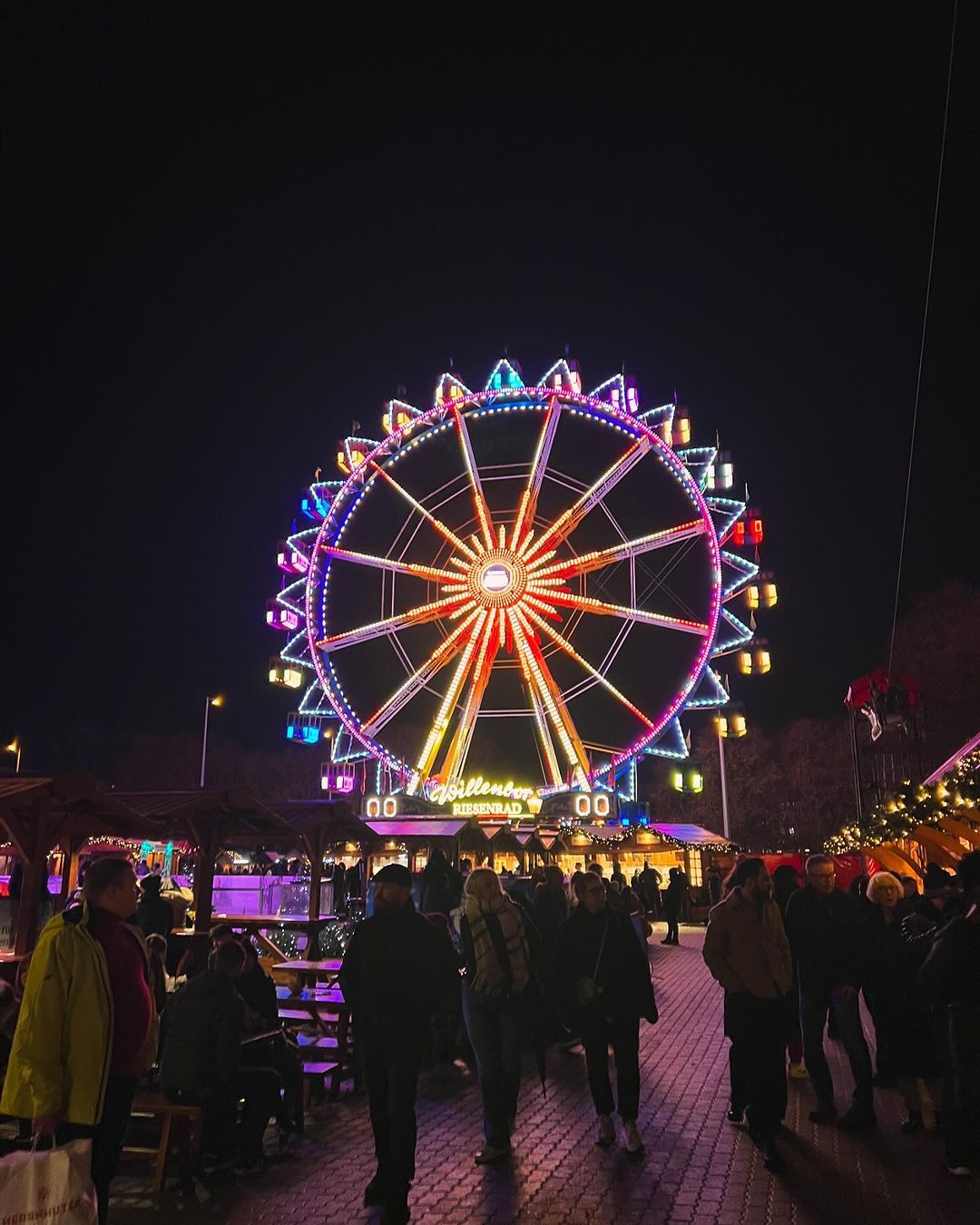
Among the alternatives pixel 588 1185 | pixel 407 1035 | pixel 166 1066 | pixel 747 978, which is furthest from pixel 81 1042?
pixel 747 978

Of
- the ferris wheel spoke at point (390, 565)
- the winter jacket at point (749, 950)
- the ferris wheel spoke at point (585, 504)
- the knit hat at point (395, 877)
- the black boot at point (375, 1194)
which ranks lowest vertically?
the black boot at point (375, 1194)

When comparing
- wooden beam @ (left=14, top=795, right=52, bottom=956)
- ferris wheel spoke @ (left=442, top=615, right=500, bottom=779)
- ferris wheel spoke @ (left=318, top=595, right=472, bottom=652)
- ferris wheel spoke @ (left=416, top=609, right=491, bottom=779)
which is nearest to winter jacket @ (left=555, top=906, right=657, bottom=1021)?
wooden beam @ (left=14, top=795, right=52, bottom=956)

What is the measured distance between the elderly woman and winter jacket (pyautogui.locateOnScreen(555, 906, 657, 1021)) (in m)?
1.77

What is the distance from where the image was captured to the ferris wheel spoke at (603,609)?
86.7 feet

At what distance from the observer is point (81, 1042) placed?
3.79 metres

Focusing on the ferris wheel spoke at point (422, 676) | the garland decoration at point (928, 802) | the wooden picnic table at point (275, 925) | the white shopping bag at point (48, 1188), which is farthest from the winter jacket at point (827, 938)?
the ferris wheel spoke at point (422, 676)

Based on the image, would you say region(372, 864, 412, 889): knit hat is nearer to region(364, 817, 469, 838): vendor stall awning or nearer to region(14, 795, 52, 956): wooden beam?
region(14, 795, 52, 956): wooden beam

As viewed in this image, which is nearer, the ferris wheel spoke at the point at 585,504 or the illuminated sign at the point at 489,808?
the illuminated sign at the point at 489,808

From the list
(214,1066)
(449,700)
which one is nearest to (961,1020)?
(214,1066)

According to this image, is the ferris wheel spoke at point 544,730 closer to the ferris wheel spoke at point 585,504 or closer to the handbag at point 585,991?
the ferris wheel spoke at point 585,504

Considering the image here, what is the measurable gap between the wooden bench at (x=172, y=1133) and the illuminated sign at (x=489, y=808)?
21.9 metres

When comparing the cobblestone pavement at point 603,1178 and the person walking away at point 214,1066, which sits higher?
the person walking away at point 214,1066

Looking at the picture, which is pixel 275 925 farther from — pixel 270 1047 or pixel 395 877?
pixel 395 877

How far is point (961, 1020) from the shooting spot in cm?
570
